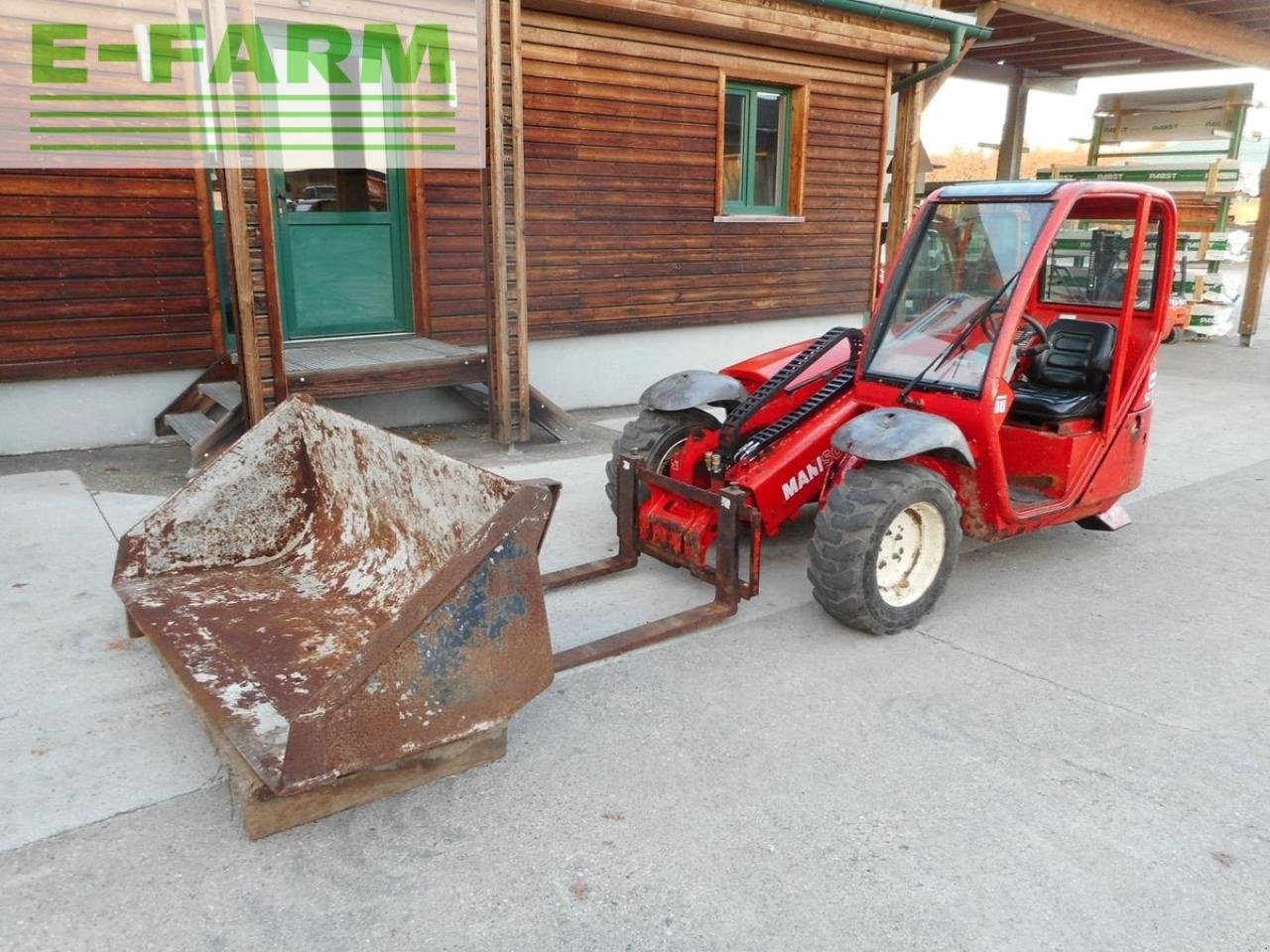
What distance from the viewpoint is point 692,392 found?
4.69 m

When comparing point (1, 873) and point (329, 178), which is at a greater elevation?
point (329, 178)

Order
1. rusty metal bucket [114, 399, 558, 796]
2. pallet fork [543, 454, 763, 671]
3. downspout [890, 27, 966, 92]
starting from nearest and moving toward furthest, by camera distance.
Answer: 1. rusty metal bucket [114, 399, 558, 796]
2. pallet fork [543, 454, 763, 671]
3. downspout [890, 27, 966, 92]

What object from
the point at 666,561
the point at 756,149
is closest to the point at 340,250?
the point at 756,149

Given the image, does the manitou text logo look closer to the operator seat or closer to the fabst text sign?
the operator seat

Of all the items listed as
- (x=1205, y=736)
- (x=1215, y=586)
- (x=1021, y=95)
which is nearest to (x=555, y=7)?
(x=1215, y=586)

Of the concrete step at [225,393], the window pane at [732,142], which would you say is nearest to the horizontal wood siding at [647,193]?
the window pane at [732,142]

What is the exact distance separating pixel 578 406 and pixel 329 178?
276 centimetres

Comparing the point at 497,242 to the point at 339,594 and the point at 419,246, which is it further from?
the point at 339,594

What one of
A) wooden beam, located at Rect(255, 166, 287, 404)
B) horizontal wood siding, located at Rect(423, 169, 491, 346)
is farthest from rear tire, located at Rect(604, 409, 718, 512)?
horizontal wood siding, located at Rect(423, 169, 491, 346)

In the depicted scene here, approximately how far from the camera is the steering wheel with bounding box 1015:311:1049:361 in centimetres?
446

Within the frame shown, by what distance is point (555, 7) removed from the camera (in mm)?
7234

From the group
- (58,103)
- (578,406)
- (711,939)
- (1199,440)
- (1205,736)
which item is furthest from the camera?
(578,406)

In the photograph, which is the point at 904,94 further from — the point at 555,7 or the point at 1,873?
the point at 1,873

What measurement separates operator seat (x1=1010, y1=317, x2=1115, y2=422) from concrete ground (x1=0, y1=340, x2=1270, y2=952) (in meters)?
0.89
